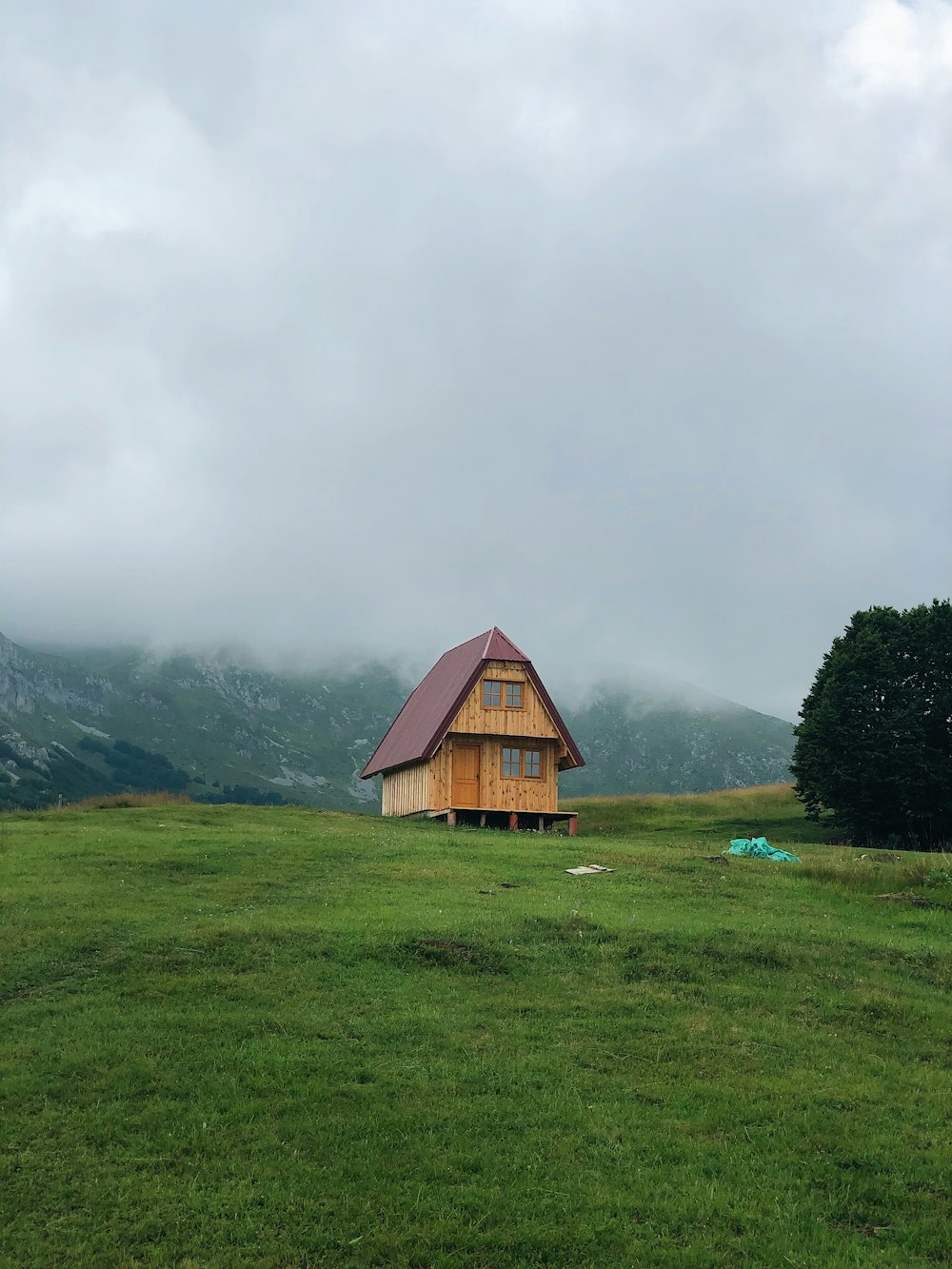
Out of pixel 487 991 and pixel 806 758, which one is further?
pixel 806 758

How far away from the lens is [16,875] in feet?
80.7

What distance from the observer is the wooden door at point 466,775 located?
1949 inches

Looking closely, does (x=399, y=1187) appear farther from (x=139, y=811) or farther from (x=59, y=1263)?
(x=139, y=811)

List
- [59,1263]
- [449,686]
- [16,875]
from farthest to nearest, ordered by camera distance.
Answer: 1. [449,686]
2. [16,875]
3. [59,1263]

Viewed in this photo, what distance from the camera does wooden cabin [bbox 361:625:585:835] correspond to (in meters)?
49.1

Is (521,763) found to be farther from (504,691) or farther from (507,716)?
(504,691)

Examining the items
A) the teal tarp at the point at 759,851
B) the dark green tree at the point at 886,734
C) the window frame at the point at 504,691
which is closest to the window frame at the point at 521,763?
the window frame at the point at 504,691

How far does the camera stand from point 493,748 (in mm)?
50125

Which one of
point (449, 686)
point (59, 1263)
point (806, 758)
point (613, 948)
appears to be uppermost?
point (449, 686)

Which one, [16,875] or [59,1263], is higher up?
[16,875]

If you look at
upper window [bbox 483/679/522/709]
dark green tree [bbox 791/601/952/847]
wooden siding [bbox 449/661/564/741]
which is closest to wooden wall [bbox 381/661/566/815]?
wooden siding [bbox 449/661/564/741]

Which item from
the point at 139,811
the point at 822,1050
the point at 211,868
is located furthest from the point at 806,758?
the point at 822,1050

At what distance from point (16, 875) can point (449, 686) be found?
29899 millimetres

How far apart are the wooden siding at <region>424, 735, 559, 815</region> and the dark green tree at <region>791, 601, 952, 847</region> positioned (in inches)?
634
